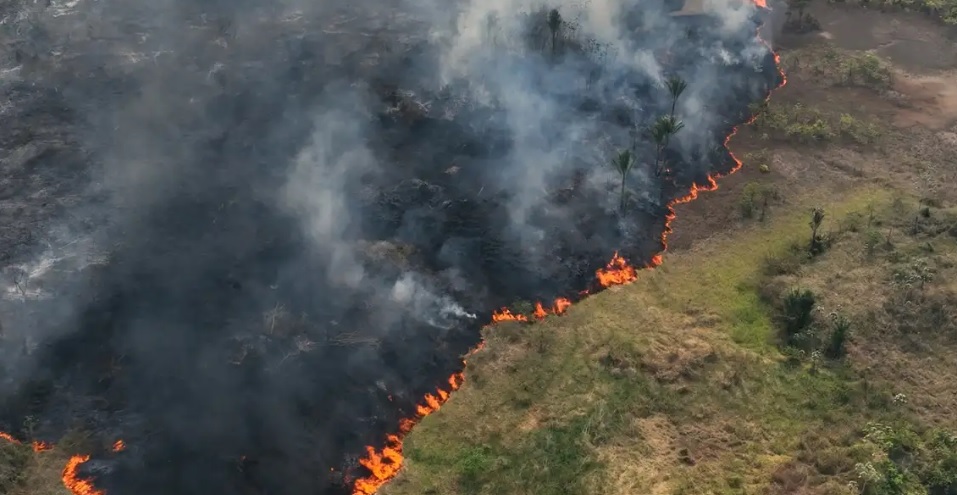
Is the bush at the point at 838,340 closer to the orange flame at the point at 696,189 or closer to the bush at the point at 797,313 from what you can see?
the bush at the point at 797,313

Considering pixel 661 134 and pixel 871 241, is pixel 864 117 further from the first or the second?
pixel 661 134

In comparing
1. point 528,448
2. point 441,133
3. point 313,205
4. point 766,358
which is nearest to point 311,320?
point 313,205

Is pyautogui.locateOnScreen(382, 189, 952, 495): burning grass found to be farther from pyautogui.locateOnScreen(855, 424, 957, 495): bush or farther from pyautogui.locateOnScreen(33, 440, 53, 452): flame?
pyautogui.locateOnScreen(33, 440, 53, 452): flame

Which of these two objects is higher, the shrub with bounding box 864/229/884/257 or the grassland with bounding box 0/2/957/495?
the shrub with bounding box 864/229/884/257

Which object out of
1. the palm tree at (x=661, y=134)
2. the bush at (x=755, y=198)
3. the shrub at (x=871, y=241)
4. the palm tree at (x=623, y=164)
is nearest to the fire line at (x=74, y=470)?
the palm tree at (x=623, y=164)

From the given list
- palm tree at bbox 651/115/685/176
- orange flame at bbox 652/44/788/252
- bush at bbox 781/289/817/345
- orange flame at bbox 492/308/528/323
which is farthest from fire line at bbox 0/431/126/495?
palm tree at bbox 651/115/685/176

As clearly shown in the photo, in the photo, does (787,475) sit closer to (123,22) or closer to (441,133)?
(441,133)

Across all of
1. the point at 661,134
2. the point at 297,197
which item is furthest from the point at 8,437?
the point at 661,134
